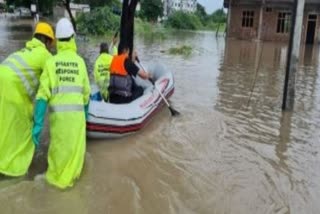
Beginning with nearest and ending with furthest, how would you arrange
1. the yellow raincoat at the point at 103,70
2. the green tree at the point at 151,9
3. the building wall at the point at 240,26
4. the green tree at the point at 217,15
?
the yellow raincoat at the point at 103,70, the building wall at the point at 240,26, the green tree at the point at 151,9, the green tree at the point at 217,15

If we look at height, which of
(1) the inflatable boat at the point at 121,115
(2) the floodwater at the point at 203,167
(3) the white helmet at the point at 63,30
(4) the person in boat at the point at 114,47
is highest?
(3) the white helmet at the point at 63,30

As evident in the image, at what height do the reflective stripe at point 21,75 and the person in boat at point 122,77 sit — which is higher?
the reflective stripe at point 21,75

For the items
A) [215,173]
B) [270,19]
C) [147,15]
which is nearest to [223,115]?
[215,173]

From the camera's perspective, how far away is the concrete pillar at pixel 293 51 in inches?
377

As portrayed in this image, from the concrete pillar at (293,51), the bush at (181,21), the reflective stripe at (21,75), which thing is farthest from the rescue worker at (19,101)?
the bush at (181,21)

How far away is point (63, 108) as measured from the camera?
17.1 ft

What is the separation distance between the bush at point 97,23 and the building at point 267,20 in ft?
30.0

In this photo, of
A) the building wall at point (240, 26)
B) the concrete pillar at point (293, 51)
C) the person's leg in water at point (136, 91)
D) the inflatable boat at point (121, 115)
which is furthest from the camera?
the building wall at point (240, 26)

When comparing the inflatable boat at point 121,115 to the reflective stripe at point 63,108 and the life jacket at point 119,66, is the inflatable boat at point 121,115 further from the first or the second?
the reflective stripe at point 63,108

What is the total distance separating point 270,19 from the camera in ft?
121

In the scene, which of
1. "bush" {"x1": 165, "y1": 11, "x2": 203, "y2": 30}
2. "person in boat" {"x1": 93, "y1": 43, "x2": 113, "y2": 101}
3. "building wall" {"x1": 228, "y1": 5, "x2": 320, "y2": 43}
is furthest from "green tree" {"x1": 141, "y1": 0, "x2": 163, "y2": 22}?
"person in boat" {"x1": 93, "y1": 43, "x2": 113, "y2": 101}

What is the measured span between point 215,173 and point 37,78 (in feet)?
8.23

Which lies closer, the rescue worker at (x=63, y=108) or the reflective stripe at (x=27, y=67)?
the rescue worker at (x=63, y=108)

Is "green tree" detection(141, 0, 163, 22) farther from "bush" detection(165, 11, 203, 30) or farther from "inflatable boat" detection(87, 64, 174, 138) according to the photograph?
→ "inflatable boat" detection(87, 64, 174, 138)
